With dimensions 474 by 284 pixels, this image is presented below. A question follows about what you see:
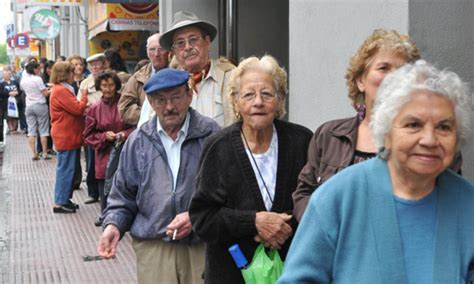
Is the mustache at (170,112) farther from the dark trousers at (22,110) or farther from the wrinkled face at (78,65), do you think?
the dark trousers at (22,110)

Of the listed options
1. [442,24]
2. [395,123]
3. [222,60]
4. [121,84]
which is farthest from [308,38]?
[121,84]

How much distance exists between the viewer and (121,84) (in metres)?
10.2

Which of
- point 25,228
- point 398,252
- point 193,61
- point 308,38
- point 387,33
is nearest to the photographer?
point 398,252

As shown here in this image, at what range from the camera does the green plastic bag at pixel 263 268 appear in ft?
12.9

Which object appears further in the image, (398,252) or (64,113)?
(64,113)

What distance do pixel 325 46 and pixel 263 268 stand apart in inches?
91.5

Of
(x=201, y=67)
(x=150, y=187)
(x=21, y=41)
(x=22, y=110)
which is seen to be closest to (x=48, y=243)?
(x=201, y=67)

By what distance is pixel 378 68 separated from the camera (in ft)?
11.9

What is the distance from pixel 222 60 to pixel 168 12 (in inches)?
189

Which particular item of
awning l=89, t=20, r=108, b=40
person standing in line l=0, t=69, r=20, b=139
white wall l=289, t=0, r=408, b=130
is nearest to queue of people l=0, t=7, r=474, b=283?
white wall l=289, t=0, r=408, b=130

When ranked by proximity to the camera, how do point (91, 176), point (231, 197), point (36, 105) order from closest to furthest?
point (231, 197) < point (91, 176) < point (36, 105)

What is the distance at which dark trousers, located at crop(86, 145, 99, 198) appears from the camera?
1184cm

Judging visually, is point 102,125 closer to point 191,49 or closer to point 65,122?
point 65,122

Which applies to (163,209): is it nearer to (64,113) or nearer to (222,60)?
(222,60)
